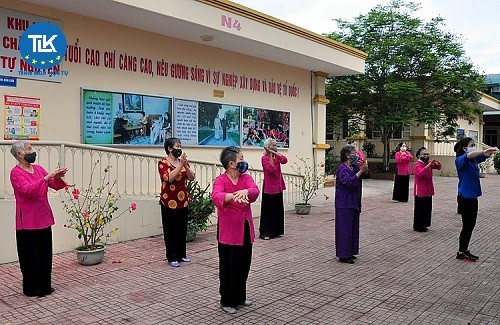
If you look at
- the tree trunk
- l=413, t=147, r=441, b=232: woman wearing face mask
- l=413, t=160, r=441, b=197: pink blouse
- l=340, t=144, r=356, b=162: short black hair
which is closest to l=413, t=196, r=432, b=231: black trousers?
l=413, t=147, r=441, b=232: woman wearing face mask

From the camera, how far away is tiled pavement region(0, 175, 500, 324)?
177 inches

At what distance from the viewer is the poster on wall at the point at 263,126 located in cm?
1181

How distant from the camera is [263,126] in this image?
12375mm

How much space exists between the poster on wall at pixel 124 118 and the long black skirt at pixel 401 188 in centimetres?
684

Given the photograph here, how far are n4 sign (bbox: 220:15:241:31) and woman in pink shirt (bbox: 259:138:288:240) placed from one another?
113 inches

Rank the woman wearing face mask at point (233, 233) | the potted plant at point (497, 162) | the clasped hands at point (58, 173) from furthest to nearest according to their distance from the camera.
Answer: the potted plant at point (497, 162) < the clasped hands at point (58, 173) < the woman wearing face mask at point (233, 233)

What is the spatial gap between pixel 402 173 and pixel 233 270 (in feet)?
30.9

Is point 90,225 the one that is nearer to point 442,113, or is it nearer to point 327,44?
point 327,44

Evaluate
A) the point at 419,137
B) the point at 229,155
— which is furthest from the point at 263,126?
the point at 419,137

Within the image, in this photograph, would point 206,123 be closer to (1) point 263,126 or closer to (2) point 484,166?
(1) point 263,126

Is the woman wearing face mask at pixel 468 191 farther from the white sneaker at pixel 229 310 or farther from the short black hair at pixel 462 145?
the white sneaker at pixel 229 310

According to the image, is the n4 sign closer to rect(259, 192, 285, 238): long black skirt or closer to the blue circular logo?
the blue circular logo

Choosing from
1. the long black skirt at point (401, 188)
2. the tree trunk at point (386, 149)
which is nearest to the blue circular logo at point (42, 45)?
the long black skirt at point (401, 188)

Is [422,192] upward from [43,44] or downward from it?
downward
